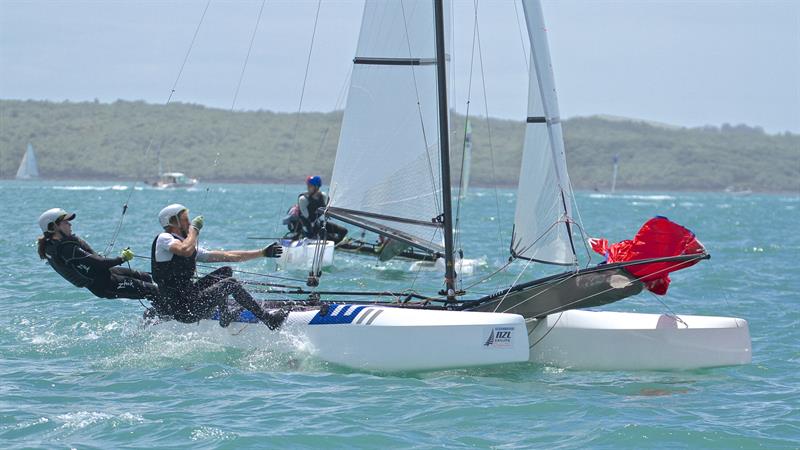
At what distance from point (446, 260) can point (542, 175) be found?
3.79 feet

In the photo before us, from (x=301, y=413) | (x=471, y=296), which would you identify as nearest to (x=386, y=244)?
(x=471, y=296)

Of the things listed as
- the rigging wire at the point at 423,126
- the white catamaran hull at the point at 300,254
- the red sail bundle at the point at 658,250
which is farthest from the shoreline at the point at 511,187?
the red sail bundle at the point at 658,250

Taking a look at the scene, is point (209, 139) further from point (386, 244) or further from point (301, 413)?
point (301, 413)

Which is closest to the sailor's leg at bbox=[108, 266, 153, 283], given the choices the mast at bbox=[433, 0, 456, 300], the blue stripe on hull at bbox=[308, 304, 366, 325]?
the blue stripe on hull at bbox=[308, 304, 366, 325]

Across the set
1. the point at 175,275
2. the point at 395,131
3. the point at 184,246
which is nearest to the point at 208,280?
the point at 175,275

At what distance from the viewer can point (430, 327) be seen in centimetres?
965

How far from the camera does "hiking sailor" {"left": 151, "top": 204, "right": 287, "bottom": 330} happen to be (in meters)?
10.1

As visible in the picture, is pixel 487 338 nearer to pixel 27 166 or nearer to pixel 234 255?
pixel 234 255

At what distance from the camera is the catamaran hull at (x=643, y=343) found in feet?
33.0

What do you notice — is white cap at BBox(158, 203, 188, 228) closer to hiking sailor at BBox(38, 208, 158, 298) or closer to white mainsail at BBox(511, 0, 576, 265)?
hiking sailor at BBox(38, 208, 158, 298)

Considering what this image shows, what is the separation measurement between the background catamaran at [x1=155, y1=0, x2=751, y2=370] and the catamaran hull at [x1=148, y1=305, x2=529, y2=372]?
11 millimetres

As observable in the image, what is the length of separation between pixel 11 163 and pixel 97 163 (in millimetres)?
10549

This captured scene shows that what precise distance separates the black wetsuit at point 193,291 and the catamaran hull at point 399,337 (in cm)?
27

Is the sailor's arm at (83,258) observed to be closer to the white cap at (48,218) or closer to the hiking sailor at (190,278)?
the white cap at (48,218)
